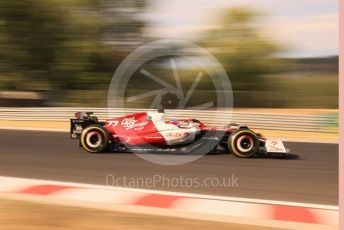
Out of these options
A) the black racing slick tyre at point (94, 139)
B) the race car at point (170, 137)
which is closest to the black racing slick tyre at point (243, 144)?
the race car at point (170, 137)

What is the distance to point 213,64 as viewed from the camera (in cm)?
2362

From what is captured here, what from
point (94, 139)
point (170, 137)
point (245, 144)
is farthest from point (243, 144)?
point (94, 139)

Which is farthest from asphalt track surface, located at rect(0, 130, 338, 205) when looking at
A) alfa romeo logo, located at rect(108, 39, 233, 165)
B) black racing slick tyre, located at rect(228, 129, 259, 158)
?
alfa romeo logo, located at rect(108, 39, 233, 165)

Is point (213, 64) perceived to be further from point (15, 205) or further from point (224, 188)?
point (15, 205)

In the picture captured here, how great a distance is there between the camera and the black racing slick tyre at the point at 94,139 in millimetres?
8281

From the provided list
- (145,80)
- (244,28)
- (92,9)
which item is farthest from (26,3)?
(244,28)

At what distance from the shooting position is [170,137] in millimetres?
7945

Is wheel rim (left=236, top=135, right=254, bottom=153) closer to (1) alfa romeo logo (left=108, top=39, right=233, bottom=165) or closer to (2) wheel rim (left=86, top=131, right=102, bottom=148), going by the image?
(2) wheel rim (left=86, top=131, right=102, bottom=148)

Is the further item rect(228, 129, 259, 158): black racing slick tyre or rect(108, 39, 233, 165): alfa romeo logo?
rect(108, 39, 233, 165): alfa romeo logo

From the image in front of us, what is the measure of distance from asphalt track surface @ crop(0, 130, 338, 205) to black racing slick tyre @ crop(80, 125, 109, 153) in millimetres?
168

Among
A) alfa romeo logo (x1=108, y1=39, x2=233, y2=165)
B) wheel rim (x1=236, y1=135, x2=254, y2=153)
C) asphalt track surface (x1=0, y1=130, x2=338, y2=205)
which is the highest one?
alfa romeo logo (x1=108, y1=39, x2=233, y2=165)

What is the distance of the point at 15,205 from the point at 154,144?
11.4ft

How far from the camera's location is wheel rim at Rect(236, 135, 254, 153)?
8016 millimetres

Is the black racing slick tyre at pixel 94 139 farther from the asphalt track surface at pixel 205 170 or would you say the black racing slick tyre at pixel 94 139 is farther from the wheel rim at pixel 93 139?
the asphalt track surface at pixel 205 170
